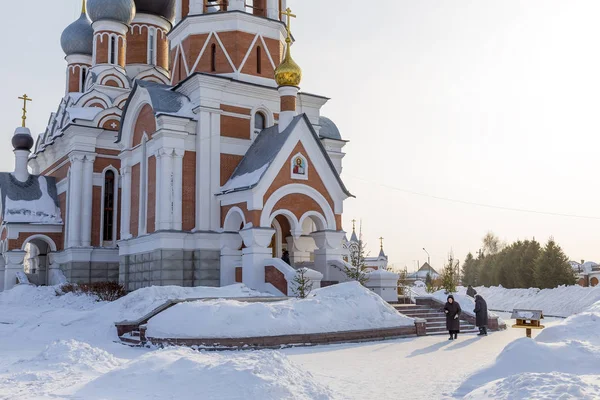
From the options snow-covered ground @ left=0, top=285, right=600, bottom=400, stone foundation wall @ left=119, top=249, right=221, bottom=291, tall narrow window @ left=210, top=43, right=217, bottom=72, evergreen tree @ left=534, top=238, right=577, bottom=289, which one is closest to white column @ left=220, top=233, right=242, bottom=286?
stone foundation wall @ left=119, top=249, right=221, bottom=291


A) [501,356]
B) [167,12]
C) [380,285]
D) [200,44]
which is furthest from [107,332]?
[167,12]

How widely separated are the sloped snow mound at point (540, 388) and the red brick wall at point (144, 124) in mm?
15570

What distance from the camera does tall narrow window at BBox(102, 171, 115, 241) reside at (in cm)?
2500

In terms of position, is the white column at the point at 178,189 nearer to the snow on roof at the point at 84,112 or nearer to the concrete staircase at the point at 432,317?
the concrete staircase at the point at 432,317

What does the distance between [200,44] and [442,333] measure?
12.6 meters

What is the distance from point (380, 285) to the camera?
16.4 m

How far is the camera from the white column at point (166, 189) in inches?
734

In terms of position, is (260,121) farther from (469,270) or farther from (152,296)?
→ (469,270)

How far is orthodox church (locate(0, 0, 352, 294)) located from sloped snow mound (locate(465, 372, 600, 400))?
9.45 m

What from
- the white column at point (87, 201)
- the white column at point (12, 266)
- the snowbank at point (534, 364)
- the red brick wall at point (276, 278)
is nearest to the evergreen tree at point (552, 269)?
the red brick wall at point (276, 278)

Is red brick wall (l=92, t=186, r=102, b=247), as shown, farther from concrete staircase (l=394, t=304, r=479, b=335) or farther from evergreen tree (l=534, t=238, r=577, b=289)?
evergreen tree (l=534, t=238, r=577, b=289)

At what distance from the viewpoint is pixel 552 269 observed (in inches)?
1153

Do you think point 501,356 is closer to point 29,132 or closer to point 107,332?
point 107,332

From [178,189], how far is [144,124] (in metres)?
3.06
